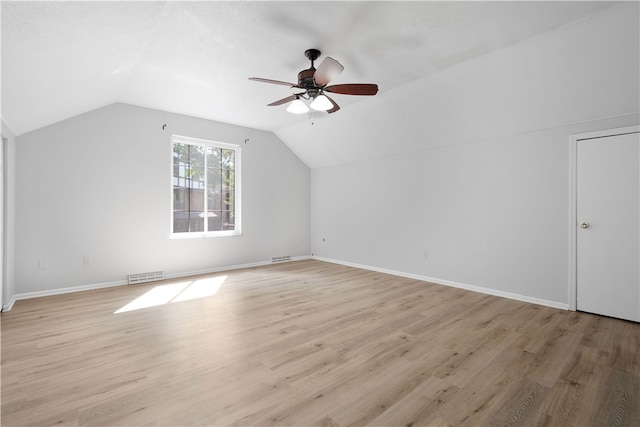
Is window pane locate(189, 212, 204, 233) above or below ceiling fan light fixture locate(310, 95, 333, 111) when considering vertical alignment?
below

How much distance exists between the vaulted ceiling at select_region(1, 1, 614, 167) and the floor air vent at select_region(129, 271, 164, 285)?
2416mm

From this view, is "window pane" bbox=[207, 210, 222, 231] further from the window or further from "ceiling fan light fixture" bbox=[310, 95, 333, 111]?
"ceiling fan light fixture" bbox=[310, 95, 333, 111]

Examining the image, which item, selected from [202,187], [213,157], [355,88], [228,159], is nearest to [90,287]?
[202,187]

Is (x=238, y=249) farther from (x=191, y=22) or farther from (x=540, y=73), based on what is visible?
(x=540, y=73)

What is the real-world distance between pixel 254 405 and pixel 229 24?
297cm

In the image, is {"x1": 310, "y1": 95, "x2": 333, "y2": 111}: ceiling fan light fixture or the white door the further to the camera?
the white door

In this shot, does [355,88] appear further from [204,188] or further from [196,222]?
[196,222]

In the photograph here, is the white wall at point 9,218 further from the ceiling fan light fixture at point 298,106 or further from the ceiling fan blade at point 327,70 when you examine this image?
the ceiling fan blade at point 327,70

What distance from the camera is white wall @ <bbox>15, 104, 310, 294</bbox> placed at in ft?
13.2

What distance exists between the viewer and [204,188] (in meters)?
5.67

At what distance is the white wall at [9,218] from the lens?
350 centimetres

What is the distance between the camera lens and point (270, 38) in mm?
2869

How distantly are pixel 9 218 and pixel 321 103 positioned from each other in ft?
13.0

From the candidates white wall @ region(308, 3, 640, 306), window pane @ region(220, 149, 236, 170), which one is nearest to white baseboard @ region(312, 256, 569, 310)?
white wall @ region(308, 3, 640, 306)
